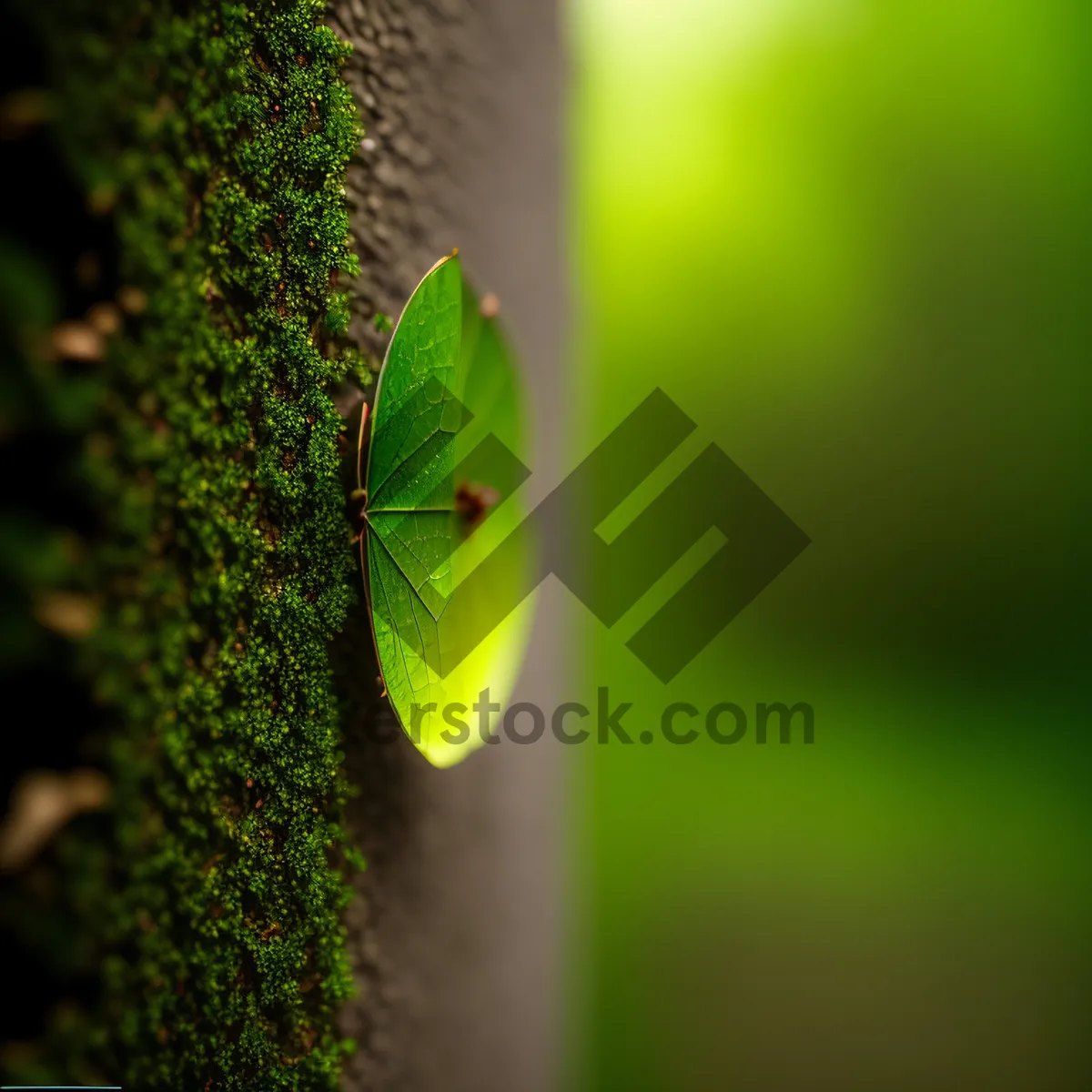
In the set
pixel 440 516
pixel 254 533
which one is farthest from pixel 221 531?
pixel 440 516

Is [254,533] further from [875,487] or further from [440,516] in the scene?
[875,487]

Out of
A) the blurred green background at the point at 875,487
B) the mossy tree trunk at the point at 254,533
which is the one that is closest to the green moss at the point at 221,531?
the mossy tree trunk at the point at 254,533

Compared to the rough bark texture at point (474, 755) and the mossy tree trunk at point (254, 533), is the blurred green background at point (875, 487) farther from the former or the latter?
the mossy tree trunk at point (254, 533)

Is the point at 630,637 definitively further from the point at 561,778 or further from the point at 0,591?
the point at 0,591

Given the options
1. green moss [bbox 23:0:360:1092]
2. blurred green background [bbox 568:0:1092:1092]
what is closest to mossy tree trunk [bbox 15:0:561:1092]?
green moss [bbox 23:0:360:1092]

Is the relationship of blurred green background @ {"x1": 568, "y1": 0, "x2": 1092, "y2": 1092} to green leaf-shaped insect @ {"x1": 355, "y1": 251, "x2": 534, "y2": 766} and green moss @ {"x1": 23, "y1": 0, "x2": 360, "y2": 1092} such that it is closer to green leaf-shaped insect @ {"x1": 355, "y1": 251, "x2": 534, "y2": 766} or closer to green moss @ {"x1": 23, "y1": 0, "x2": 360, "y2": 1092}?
green leaf-shaped insect @ {"x1": 355, "y1": 251, "x2": 534, "y2": 766}
